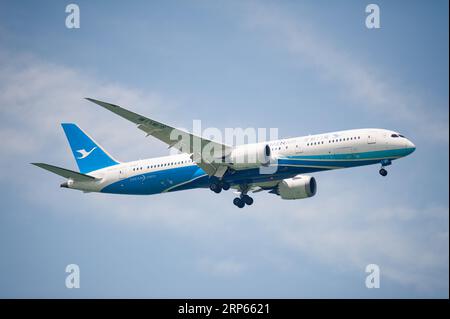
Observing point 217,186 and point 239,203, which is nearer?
point 217,186

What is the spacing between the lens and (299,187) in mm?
55750

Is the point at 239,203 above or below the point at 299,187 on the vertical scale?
below

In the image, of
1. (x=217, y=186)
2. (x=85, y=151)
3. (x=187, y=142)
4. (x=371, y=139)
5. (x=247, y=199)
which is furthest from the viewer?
(x=85, y=151)

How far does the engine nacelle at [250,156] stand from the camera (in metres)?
48.4

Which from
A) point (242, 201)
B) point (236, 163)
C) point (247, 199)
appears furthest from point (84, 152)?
point (236, 163)

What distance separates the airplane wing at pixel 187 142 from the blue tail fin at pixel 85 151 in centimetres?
854

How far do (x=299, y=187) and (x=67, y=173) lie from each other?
57.7 feet

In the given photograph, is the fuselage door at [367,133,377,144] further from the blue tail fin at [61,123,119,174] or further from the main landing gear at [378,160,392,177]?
the blue tail fin at [61,123,119,174]

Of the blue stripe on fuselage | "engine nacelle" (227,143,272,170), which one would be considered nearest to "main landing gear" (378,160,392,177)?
the blue stripe on fuselage

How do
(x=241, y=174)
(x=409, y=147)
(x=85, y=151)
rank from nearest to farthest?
1. (x=409, y=147)
2. (x=241, y=174)
3. (x=85, y=151)

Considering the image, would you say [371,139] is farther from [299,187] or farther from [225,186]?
[225,186]

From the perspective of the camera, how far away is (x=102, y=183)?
5478 cm
